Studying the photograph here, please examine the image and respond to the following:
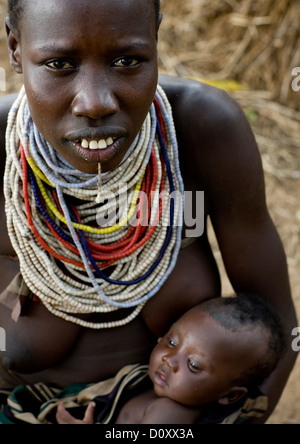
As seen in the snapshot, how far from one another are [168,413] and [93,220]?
0.56 meters

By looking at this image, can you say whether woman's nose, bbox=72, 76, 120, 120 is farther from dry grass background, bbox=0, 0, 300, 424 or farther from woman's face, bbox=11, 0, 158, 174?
dry grass background, bbox=0, 0, 300, 424

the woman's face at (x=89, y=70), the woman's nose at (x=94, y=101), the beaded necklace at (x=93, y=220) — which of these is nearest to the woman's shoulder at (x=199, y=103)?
the beaded necklace at (x=93, y=220)

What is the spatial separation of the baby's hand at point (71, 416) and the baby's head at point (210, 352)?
18 cm

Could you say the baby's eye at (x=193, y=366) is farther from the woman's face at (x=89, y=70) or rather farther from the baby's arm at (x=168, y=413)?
the woman's face at (x=89, y=70)

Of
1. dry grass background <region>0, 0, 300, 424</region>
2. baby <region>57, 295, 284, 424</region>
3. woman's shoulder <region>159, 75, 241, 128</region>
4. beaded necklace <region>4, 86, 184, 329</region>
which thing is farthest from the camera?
dry grass background <region>0, 0, 300, 424</region>

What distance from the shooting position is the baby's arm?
1.73 meters

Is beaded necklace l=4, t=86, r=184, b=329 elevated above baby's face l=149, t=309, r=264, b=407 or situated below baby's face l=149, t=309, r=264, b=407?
above

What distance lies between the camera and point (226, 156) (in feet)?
5.49

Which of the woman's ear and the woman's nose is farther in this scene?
the woman's ear

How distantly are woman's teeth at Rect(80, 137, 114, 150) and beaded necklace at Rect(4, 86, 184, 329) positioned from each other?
150 mm

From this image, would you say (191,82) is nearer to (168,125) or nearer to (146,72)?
(168,125)

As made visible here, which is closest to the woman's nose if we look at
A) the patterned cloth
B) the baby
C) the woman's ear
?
the woman's ear

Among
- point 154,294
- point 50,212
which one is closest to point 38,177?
point 50,212

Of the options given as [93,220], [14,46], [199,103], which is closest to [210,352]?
[93,220]
